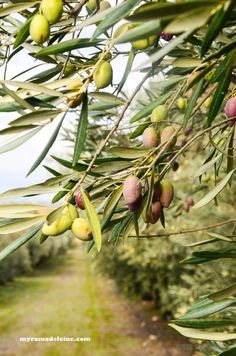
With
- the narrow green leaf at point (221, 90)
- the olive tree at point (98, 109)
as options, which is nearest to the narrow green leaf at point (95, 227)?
the olive tree at point (98, 109)

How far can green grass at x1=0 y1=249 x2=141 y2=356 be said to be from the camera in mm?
9484

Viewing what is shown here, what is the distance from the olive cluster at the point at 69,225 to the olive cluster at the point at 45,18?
0.29 m

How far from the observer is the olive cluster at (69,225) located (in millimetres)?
777

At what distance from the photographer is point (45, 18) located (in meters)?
0.72

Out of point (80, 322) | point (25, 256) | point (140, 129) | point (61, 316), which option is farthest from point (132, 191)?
point (25, 256)

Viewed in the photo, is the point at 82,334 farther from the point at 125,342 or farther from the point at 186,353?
the point at 186,353

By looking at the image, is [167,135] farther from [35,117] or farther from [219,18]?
[219,18]

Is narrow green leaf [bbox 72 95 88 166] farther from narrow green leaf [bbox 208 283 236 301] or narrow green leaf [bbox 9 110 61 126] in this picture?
narrow green leaf [bbox 208 283 236 301]

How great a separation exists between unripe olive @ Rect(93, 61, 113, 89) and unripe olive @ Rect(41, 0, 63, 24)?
0.10 meters

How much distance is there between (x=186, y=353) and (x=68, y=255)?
22.2 metres

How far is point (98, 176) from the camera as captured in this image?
3.13 ft

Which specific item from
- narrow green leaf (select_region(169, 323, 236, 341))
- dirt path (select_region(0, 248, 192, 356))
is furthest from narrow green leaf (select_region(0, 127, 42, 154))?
dirt path (select_region(0, 248, 192, 356))

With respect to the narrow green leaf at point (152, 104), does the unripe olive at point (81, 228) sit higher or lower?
lower

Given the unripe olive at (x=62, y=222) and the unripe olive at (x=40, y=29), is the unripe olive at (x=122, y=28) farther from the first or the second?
the unripe olive at (x=62, y=222)
